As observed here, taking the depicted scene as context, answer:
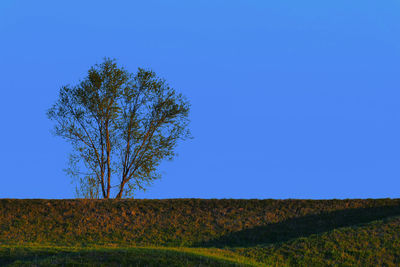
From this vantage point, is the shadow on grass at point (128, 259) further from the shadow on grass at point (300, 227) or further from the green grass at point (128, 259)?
the shadow on grass at point (300, 227)

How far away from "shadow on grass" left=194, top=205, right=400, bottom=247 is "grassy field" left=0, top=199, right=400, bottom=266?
0.05 meters

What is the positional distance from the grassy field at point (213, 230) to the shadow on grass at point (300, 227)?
5cm

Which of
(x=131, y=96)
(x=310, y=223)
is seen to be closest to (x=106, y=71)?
(x=131, y=96)

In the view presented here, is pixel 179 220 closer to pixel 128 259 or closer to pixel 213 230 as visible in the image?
pixel 213 230

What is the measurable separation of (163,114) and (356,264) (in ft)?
56.2

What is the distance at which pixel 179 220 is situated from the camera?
2345 cm

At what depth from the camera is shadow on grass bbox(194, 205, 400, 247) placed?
69.5 ft

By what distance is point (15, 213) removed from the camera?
80.4 ft

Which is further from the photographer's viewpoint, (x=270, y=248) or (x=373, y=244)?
(x=373, y=244)

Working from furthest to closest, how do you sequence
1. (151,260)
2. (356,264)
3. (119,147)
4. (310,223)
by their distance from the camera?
(119,147), (310,223), (356,264), (151,260)

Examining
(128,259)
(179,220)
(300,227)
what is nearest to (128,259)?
(128,259)

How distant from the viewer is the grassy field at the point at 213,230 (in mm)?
17078

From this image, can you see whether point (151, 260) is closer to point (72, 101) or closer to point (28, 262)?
point (28, 262)

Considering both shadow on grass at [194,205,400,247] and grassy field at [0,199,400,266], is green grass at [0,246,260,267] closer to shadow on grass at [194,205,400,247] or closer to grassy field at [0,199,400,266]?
grassy field at [0,199,400,266]
